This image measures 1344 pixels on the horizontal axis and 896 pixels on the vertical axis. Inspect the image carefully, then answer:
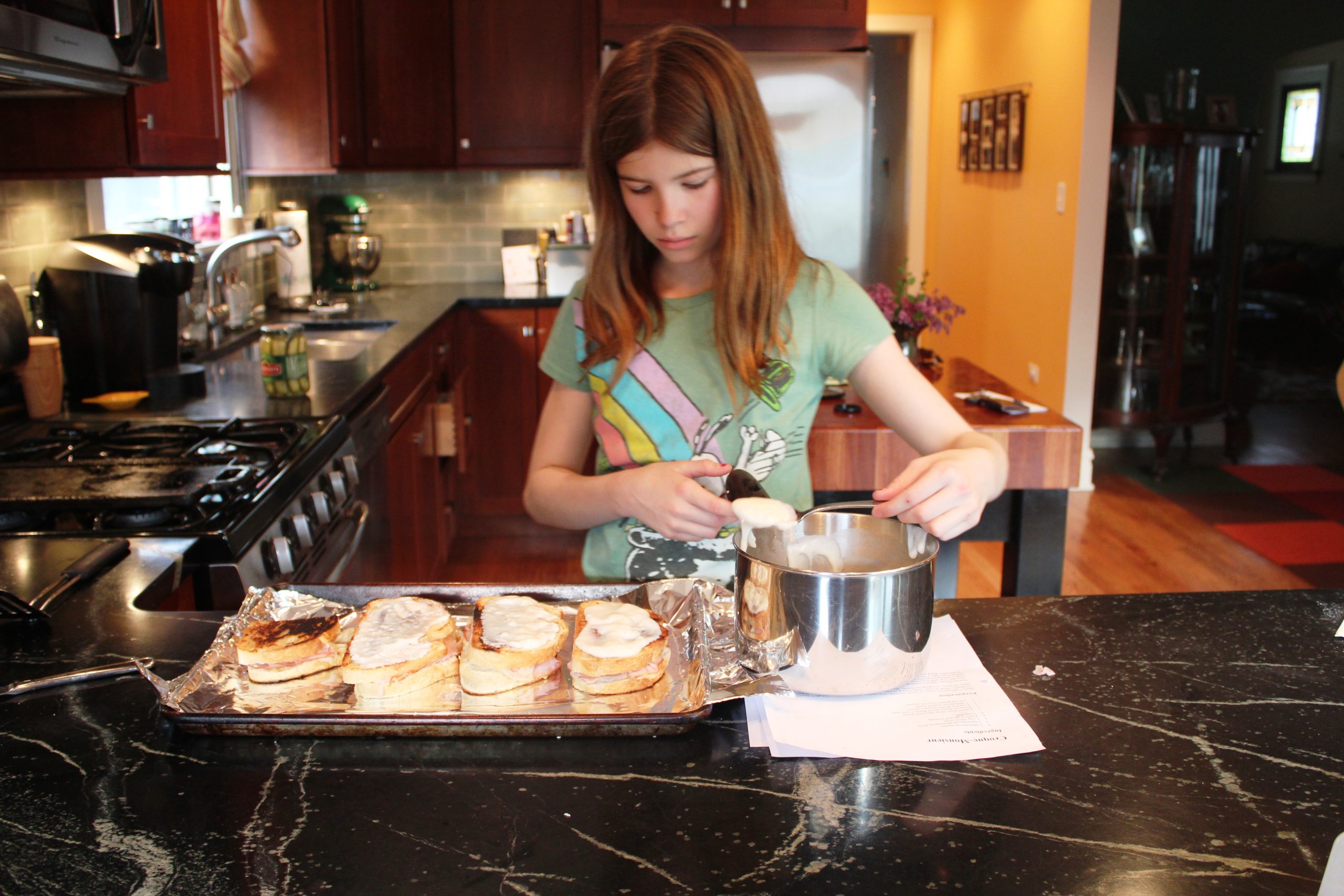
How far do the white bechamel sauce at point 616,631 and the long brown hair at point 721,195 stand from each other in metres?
0.53

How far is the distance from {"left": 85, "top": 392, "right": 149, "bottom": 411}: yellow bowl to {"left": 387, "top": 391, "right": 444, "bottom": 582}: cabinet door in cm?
67

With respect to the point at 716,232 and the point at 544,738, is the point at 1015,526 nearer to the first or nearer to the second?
the point at 716,232

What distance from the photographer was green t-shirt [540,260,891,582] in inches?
59.7

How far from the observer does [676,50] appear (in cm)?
137

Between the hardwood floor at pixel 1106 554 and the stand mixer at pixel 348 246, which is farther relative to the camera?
the stand mixer at pixel 348 246

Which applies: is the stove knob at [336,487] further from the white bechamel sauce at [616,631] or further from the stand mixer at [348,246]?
the stand mixer at [348,246]

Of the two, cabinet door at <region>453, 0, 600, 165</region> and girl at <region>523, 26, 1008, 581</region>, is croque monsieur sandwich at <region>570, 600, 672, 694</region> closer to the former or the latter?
girl at <region>523, 26, 1008, 581</region>

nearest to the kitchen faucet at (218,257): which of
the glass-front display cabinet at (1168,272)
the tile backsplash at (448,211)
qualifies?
the tile backsplash at (448,211)

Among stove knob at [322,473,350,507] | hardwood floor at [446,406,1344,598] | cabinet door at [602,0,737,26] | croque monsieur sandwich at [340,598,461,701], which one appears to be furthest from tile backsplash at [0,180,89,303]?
cabinet door at [602,0,737,26]

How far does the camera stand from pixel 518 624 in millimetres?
989

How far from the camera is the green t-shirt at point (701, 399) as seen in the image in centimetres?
152

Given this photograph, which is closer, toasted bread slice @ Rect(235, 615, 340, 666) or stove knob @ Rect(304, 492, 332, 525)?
toasted bread slice @ Rect(235, 615, 340, 666)

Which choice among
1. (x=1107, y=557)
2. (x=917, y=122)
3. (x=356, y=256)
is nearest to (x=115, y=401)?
(x=356, y=256)

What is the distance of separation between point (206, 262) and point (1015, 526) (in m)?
2.44
